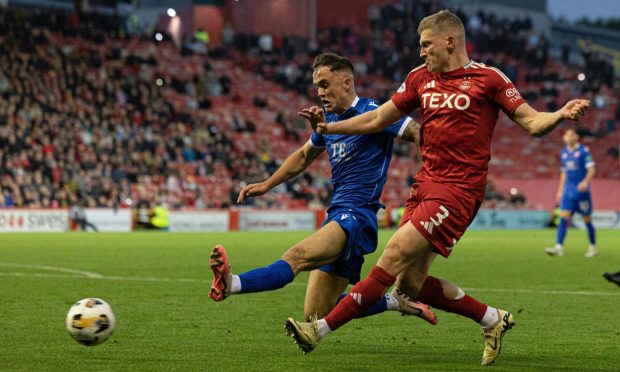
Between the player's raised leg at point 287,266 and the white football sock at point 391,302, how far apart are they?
0.96 m

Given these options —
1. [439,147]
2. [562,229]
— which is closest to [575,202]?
[562,229]

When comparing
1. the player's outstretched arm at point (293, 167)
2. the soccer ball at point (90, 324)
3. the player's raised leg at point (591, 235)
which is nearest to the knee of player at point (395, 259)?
the player's outstretched arm at point (293, 167)

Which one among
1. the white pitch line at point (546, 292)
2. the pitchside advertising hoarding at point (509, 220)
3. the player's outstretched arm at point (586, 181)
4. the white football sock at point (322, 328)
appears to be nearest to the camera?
the white football sock at point (322, 328)

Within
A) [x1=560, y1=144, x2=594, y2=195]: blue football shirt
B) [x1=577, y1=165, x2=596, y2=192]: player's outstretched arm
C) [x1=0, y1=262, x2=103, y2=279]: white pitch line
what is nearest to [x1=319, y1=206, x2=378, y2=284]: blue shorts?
[x1=0, y1=262, x2=103, y2=279]: white pitch line

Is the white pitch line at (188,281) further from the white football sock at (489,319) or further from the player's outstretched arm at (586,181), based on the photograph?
the player's outstretched arm at (586,181)

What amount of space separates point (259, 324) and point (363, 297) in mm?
2919

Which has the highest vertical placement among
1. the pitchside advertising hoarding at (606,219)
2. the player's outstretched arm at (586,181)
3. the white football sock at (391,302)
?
the white football sock at (391,302)

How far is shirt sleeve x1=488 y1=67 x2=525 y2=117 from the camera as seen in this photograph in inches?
268

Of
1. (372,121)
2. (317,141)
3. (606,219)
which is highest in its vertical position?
(372,121)

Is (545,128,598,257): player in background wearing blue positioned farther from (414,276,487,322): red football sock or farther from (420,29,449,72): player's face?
(420,29,449,72): player's face

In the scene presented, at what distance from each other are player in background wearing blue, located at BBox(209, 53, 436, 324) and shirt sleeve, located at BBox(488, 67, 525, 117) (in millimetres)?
918

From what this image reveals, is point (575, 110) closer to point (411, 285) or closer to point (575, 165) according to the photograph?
point (411, 285)

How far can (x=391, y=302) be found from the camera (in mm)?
8312

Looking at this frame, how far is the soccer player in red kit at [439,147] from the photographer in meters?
6.80
